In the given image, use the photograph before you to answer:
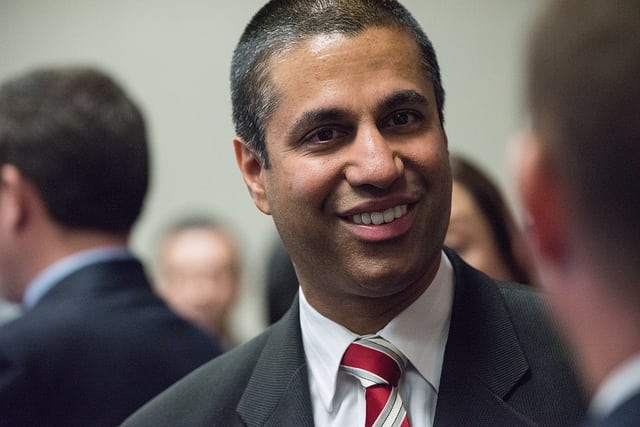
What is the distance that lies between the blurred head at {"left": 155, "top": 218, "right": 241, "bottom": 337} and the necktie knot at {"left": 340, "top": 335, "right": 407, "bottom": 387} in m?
3.20

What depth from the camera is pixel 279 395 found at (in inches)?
86.1

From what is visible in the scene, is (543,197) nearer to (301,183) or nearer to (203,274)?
(301,183)

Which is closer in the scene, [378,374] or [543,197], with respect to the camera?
[543,197]

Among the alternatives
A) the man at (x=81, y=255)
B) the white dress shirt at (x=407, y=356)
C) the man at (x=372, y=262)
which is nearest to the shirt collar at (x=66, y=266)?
the man at (x=81, y=255)

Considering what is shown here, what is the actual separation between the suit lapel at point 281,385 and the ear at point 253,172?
0.72ft

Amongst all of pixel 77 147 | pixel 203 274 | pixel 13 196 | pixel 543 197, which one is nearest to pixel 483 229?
pixel 77 147

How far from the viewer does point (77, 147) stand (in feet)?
9.06

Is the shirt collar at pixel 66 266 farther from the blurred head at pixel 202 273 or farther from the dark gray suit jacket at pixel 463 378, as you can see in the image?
the blurred head at pixel 202 273

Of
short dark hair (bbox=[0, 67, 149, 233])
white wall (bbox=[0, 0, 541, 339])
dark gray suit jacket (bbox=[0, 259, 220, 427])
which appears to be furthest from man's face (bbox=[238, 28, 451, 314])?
white wall (bbox=[0, 0, 541, 339])

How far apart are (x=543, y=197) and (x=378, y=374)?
0.90 metres

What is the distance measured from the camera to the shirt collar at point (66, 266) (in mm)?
2715

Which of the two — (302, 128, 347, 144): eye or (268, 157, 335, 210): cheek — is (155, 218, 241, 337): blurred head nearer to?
(268, 157, 335, 210): cheek

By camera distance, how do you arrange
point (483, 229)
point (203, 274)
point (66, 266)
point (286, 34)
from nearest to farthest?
1. point (286, 34)
2. point (66, 266)
3. point (483, 229)
4. point (203, 274)

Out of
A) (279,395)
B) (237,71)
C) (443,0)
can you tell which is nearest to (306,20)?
(237,71)
